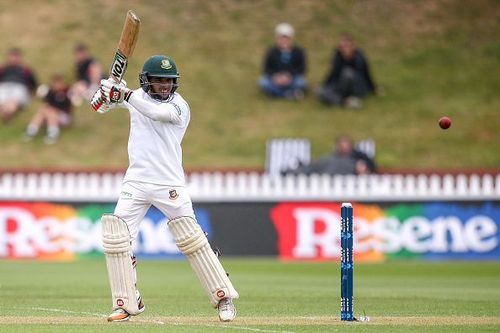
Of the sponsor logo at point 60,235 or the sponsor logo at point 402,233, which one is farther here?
the sponsor logo at point 60,235

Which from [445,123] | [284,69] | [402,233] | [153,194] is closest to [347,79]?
[284,69]

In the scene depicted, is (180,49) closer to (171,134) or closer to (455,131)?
(455,131)

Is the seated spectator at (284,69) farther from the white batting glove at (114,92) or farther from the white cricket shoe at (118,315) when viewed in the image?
the white cricket shoe at (118,315)

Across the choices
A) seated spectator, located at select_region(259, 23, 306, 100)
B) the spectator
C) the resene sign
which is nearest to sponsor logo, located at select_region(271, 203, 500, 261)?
the resene sign

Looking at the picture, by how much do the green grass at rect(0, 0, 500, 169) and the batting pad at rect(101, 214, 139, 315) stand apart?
19.6 meters

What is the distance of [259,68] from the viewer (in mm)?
35406

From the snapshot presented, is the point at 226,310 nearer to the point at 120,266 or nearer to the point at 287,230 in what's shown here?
the point at 120,266

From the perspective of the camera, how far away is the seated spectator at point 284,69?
98.9 feet

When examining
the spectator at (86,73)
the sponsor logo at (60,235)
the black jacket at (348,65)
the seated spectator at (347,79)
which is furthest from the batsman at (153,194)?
the spectator at (86,73)

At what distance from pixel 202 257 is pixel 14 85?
21.1 meters

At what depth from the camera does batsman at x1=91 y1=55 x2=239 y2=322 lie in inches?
422

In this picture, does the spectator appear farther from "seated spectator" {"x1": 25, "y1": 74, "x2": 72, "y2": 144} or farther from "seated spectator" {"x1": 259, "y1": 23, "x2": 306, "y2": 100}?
"seated spectator" {"x1": 259, "y1": 23, "x2": 306, "y2": 100}

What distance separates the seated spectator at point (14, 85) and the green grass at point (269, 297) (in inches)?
369

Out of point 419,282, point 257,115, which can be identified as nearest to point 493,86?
point 257,115
